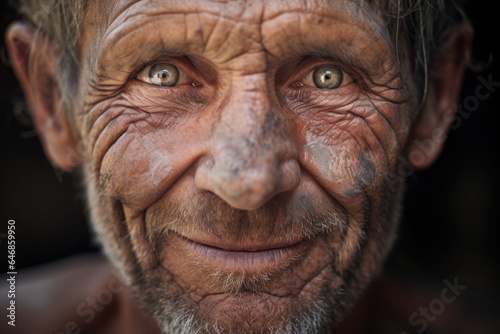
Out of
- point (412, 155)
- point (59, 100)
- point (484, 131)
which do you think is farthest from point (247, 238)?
point (484, 131)

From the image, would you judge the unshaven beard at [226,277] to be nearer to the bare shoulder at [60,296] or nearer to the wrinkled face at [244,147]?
the wrinkled face at [244,147]

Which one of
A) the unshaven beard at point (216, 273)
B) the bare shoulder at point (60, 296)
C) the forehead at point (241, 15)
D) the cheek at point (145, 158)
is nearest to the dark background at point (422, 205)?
the bare shoulder at point (60, 296)

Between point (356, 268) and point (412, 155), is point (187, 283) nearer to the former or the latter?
point (356, 268)

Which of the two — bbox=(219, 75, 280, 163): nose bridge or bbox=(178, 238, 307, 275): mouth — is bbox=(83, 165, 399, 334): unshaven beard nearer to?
bbox=(178, 238, 307, 275): mouth

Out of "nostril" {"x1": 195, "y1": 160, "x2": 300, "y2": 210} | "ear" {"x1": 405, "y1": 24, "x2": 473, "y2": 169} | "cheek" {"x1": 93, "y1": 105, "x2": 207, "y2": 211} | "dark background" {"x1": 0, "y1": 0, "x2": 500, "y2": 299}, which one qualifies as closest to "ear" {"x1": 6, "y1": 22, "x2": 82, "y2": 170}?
"cheek" {"x1": 93, "y1": 105, "x2": 207, "y2": 211}

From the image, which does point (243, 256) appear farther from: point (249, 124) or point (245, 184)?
point (249, 124)

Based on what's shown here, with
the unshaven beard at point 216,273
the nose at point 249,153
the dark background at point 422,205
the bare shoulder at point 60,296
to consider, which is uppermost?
the nose at point 249,153

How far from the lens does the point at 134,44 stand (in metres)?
1.97

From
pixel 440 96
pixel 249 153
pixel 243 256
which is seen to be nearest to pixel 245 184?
pixel 249 153

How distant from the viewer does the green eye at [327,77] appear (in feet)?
6.74

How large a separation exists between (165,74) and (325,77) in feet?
1.57

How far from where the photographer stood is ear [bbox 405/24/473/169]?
258 cm

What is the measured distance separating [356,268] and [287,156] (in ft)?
1.83

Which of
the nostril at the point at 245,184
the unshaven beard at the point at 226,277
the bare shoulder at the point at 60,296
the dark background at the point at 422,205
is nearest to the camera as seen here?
the nostril at the point at 245,184
